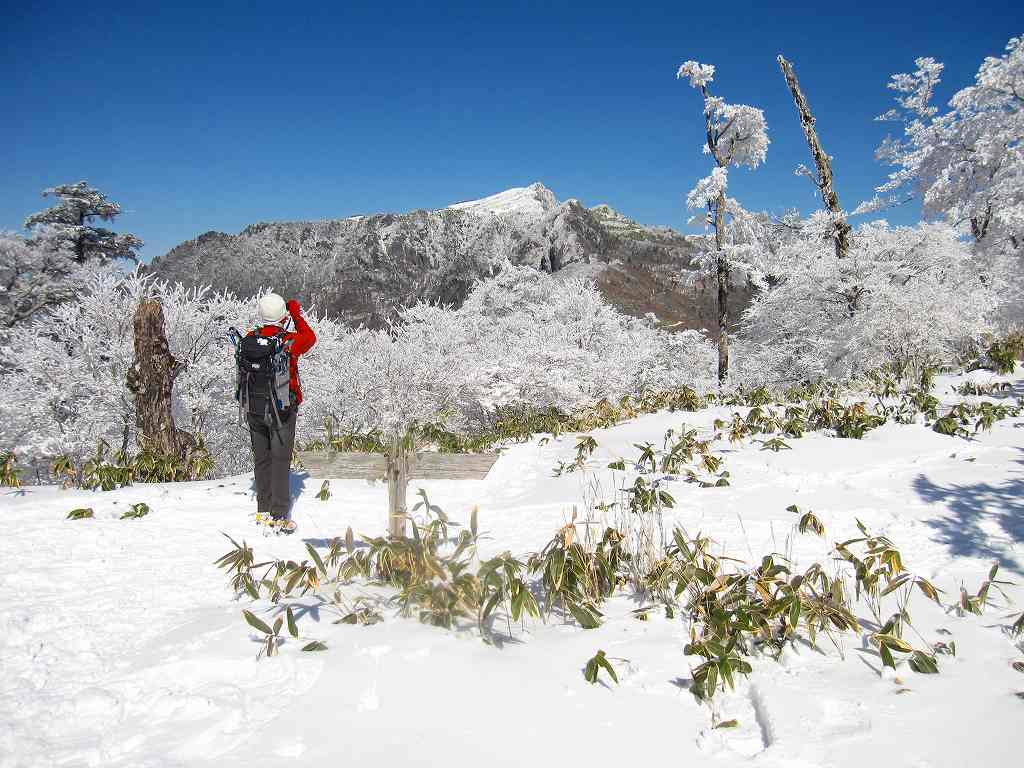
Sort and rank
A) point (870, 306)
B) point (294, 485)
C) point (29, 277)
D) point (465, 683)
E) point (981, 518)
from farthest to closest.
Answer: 1. point (29, 277)
2. point (870, 306)
3. point (294, 485)
4. point (981, 518)
5. point (465, 683)

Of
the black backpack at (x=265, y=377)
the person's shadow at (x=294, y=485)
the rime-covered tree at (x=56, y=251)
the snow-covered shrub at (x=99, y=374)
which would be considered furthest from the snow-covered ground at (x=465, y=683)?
the rime-covered tree at (x=56, y=251)

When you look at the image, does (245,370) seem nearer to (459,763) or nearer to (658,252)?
(459,763)

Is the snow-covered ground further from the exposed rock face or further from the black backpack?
the exposed rock face

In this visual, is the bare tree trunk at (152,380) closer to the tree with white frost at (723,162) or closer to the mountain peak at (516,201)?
the tree with white frost at (723,162)

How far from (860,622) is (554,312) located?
16.9 metres

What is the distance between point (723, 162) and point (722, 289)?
368 centimetres

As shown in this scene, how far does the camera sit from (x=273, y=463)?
4672 millimetres

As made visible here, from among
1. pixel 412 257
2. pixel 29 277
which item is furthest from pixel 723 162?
pixel 412 257

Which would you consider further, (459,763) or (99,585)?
(99,585)

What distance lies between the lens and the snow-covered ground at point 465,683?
1.64 meters

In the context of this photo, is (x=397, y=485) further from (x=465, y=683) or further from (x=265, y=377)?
(x=265, y=377)

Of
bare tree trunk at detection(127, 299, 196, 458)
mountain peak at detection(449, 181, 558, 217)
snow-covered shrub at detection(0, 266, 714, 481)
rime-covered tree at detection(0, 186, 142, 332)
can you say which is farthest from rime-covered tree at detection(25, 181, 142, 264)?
mountain peak at detection(449, 181, 558, 217)

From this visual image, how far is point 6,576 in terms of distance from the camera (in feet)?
10.4

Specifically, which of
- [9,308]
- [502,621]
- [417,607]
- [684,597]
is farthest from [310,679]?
[9,308]
